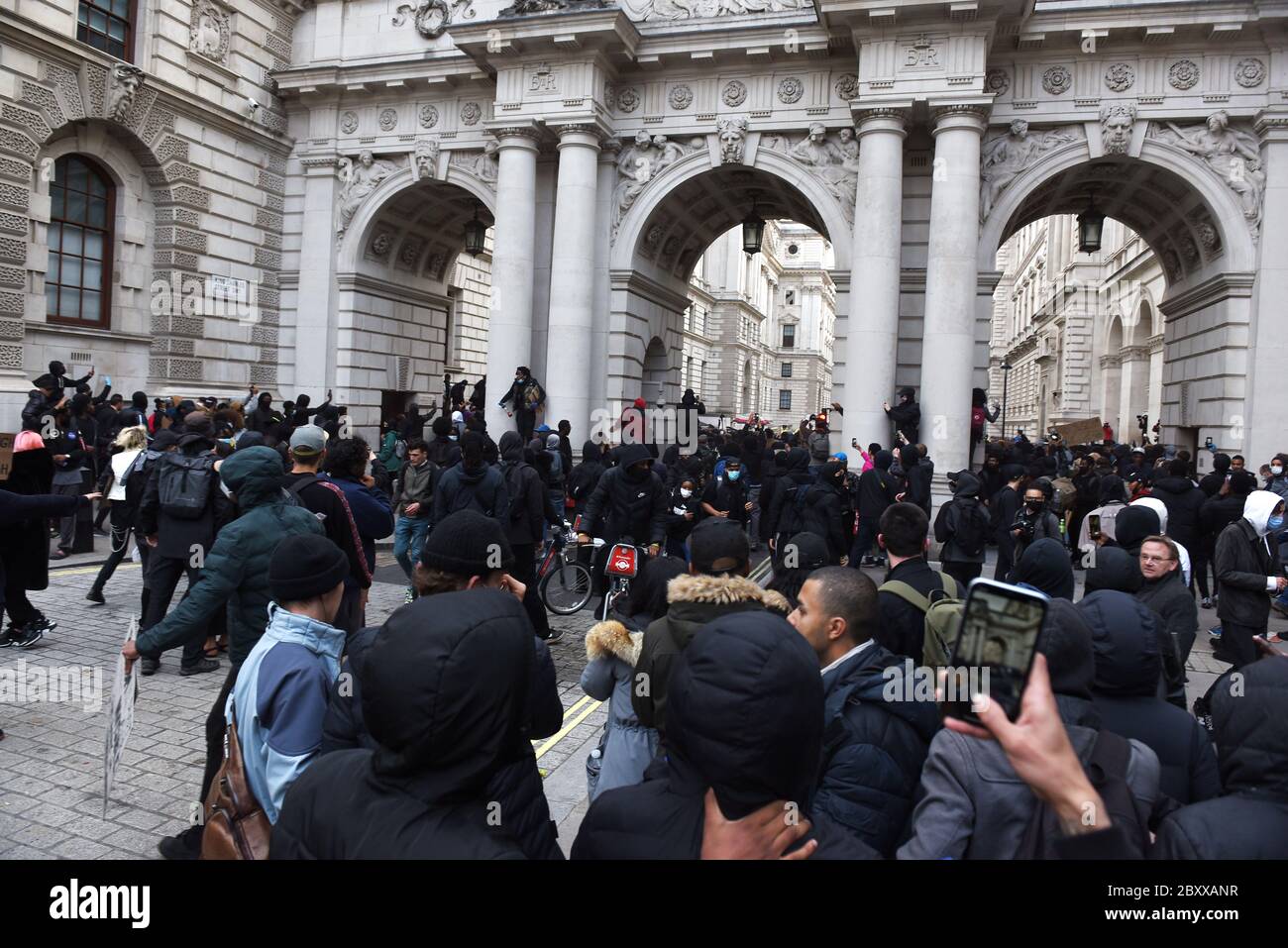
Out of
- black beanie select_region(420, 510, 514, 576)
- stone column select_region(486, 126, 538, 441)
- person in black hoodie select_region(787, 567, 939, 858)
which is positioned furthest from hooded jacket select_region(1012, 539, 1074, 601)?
stone column select_region(486, 126, 538, 441)

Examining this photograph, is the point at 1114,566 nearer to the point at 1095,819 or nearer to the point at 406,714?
the point at 1095,819

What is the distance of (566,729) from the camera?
6.25 meters

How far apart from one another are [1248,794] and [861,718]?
1.04 metres

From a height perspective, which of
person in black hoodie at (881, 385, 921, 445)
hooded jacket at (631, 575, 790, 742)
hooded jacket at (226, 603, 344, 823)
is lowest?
hooded jacket at (226, 603, 344, 823)

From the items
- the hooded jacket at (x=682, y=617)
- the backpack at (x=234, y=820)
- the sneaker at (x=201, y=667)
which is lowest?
the sneaker at (x=201, y=667)

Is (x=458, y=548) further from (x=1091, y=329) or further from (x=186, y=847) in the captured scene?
(x=1091, y=329)

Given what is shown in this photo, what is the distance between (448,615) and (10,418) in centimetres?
1658

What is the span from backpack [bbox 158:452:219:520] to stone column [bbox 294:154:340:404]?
46.8ft

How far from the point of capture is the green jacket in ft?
14.0

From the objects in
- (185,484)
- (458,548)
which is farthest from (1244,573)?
(185,484)

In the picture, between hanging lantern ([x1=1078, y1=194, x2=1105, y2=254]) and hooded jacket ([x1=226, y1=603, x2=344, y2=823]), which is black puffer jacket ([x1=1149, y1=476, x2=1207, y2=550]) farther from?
hooded jacket ([x1=226, y1=603, x2=344, y2=823])

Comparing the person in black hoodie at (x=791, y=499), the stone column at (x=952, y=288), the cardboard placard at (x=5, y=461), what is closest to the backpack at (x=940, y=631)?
the person in black hoodie at (x=791, y=499)

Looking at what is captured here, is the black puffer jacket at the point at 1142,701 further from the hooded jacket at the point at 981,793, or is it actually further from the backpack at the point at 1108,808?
the backpack at the point at 1108,808

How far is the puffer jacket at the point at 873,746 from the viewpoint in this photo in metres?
2.62
